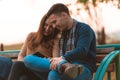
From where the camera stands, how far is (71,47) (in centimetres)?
442

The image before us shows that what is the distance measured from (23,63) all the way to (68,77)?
821 mm

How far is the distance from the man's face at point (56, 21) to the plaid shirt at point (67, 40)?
0.32 ft

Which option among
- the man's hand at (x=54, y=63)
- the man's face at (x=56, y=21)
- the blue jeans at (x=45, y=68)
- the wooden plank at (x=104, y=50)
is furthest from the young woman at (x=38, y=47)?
the wooden plank at (x=104, y=50)

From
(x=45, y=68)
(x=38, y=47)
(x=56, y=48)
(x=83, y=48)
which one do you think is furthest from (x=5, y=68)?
(x=83, y=48)

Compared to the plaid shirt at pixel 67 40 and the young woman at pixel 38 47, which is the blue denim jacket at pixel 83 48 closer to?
the plaid shirt at pixel 67 40

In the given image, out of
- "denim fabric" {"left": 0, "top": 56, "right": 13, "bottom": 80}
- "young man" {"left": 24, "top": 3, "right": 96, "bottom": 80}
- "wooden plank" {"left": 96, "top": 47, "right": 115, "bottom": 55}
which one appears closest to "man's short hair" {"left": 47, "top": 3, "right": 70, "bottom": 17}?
"young man" {"left": 24, "top": 3, "right": 96, "bottom": 80}

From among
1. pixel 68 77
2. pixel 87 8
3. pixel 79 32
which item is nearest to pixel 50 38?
pixel 79 32

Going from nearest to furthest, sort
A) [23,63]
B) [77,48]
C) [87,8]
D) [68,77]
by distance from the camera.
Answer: [68,77], [77,48], [23,63], [87,8]

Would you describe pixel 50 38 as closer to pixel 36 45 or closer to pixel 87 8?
pixel 36 45

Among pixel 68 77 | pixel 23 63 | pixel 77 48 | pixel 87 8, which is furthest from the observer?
pixel 87 8

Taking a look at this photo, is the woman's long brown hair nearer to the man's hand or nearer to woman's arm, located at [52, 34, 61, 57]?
woman's arm, located at [52, 34, 61, 57]

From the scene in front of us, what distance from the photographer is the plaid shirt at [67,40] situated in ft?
14.5

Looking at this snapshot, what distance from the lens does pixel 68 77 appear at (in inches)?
156

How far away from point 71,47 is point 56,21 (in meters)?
0.30
